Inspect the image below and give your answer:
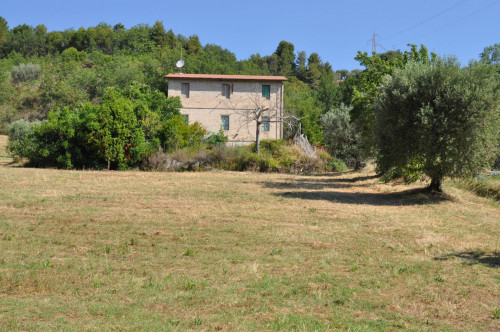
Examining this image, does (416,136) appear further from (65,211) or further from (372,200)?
(65,211)

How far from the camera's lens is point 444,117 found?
1834 cm

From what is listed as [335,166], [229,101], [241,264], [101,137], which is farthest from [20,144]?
[241,264]

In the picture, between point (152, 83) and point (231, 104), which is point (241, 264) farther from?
point (152, 83)

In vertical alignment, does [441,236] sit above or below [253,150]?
below

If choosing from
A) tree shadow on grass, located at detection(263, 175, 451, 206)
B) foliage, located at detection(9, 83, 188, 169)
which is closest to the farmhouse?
foliage, located at detection(9, 83, 188, 169)

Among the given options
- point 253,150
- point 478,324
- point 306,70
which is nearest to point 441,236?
point 478,324

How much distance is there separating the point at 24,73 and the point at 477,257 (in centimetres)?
7909

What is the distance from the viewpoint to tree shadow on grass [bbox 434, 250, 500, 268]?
33.5 feet

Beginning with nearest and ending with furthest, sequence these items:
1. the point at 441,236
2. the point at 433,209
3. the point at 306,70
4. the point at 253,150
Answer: the point at 441,236
the point at 433,209
the point at 253,150
the point at 306,70

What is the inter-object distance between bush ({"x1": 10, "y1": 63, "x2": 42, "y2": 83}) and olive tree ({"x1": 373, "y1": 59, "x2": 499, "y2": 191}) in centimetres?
7001

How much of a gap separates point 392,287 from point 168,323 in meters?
4.12

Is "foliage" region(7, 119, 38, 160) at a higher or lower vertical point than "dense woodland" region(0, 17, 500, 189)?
lower

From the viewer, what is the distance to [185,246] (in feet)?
36.6

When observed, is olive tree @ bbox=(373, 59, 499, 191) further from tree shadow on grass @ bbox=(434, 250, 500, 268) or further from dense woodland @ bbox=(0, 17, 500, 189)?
tree shadow on grass @ bbox=(434, 250, 500, 268)
